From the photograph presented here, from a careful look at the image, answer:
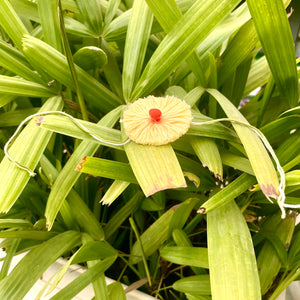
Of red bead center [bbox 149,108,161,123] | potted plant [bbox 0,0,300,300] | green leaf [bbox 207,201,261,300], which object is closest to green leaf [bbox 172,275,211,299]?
potted plant [bbox 0,0,300,300]

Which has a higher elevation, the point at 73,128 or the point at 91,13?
the point at 91,13

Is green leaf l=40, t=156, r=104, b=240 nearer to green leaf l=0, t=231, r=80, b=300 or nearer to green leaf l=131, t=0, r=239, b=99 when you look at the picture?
green leaf l=0, t=231, r=80, b=300

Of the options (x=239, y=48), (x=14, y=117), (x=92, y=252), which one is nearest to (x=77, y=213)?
(x=92, y=252)

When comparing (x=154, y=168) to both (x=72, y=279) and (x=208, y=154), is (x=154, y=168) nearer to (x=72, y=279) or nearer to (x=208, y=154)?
(x=208, y=154)

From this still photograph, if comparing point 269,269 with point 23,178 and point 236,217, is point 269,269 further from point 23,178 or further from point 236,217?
point 23,178

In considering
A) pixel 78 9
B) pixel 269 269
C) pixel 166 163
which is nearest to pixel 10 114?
pixel 78 9

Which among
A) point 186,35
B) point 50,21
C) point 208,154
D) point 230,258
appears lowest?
point 230,258
